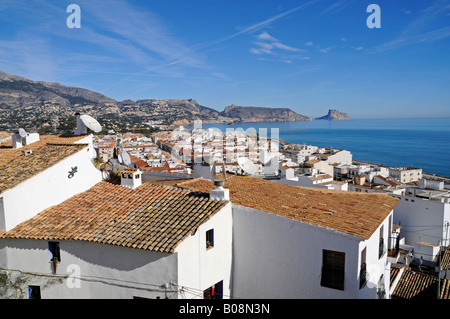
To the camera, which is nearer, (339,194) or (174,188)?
(174,188)

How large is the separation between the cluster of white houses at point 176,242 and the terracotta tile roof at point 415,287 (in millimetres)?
4089

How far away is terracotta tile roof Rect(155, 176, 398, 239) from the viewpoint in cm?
660

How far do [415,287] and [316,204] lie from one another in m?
7.15

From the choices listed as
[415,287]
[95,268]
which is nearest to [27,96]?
[95,268]

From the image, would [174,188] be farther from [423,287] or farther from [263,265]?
[423,287]

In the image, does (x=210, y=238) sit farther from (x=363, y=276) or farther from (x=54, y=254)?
(x=54, y=254)

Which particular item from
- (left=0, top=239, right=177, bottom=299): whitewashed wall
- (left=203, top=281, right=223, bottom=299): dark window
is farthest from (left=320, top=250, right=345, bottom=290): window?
(left=0, top=239, right=177, bottom=299): whitewashed wall

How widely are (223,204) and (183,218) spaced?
923 mm

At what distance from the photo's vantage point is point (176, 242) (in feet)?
18.9

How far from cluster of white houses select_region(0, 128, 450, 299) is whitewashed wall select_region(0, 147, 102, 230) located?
24mm

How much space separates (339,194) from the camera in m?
9.16
